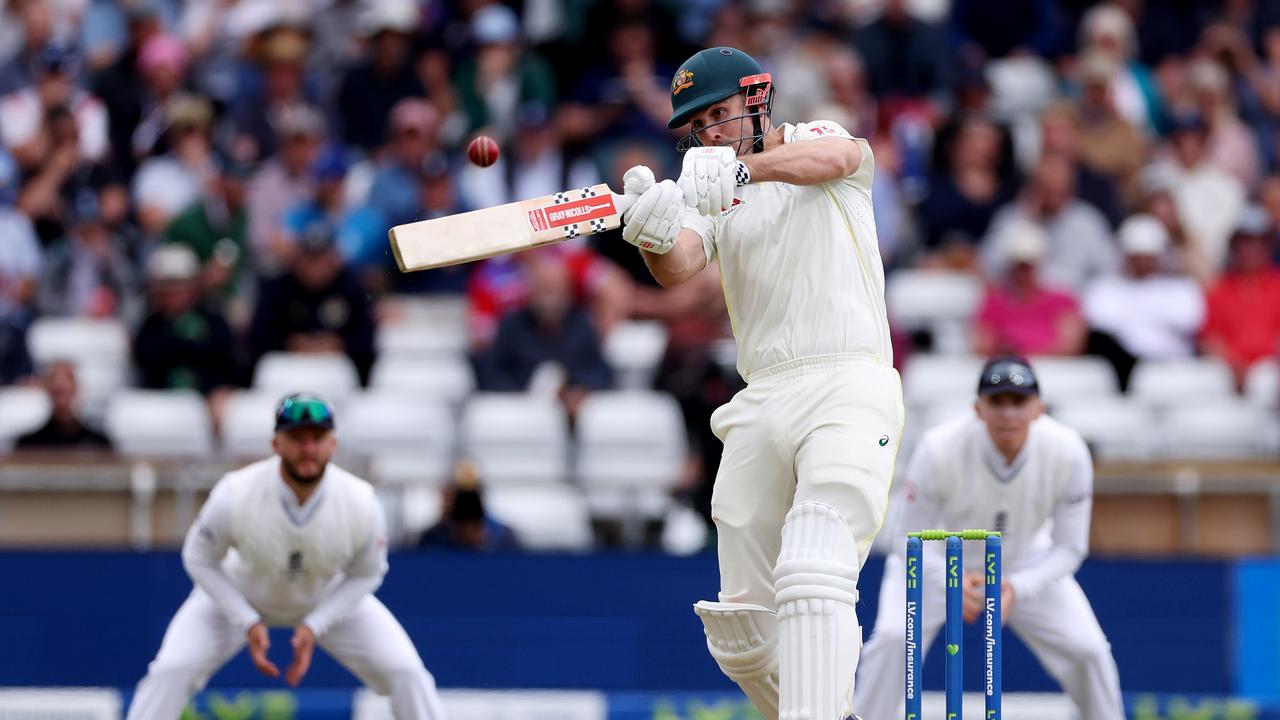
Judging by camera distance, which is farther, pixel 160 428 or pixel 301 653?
pixel 160 428

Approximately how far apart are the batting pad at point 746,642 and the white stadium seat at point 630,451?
13.2 ft

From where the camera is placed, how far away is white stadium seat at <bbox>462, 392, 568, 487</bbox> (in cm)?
1052

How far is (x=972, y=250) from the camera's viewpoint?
39.8ft

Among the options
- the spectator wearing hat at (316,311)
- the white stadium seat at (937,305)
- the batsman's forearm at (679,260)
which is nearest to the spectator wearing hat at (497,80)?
the spectator wearing hat at (316,311)

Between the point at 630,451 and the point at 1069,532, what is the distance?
2941 millimetres

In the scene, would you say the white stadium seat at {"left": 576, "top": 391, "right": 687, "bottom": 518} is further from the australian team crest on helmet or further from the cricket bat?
the cricket bat

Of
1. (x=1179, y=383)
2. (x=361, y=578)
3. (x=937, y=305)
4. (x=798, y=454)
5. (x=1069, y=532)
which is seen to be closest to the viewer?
(x=798, y=454)

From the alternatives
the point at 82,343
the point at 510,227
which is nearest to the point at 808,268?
the point at 510,227

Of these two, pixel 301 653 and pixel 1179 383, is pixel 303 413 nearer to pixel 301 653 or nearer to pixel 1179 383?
pixel 301 653

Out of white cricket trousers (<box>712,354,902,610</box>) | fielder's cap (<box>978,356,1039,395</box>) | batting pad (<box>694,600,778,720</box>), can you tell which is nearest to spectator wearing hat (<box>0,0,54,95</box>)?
fielder's cap (<box>978,356,1039,395</box>)

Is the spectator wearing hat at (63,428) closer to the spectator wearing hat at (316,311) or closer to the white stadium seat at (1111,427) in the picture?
the spectator wearing hat at (316,311)

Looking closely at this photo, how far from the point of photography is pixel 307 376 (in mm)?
11109

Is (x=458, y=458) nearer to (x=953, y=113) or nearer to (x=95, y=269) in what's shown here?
(x=95, y=269)

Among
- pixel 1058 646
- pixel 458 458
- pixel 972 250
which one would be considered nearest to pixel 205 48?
pixel 458 458
